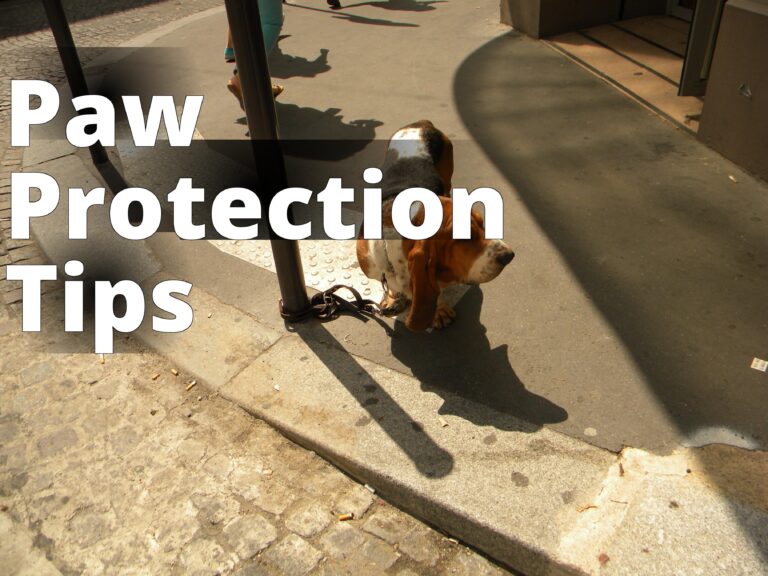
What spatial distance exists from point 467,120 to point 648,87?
179 centimetres

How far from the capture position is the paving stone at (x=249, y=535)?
2898 millimetres

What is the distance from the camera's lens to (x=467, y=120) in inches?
248

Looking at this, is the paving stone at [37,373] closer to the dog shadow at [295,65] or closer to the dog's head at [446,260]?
the dog's head at [446,260]

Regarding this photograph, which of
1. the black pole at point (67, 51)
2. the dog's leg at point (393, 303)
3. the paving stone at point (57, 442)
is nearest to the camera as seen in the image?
the paving stone at point (57, 442)

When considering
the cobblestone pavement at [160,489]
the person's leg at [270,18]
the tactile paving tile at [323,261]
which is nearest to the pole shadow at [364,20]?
the person's leg at [270,18]

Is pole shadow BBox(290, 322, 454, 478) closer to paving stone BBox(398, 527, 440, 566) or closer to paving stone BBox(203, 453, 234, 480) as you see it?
paving stone BBox(398, 527, 440, 566)

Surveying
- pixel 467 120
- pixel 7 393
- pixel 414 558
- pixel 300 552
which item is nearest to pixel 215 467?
pixel 300 552

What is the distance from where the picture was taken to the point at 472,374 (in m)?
3.48

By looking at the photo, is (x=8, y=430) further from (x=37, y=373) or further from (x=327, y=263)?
(x=327, y=263)

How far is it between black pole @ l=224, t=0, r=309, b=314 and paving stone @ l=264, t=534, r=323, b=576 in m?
1.44

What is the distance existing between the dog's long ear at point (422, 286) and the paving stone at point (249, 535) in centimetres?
113

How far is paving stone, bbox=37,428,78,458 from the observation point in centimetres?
345

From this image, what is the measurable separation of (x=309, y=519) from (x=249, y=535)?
0.26 m

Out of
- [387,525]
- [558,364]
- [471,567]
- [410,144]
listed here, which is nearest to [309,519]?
[387,525]
